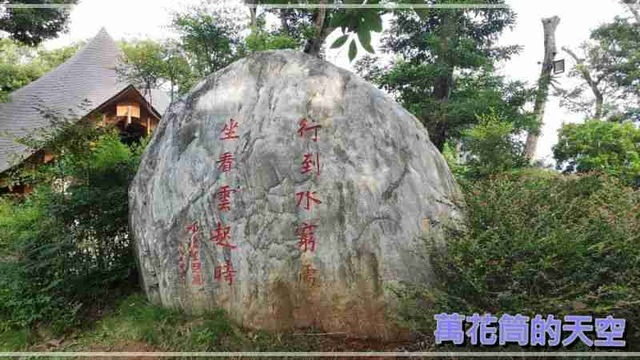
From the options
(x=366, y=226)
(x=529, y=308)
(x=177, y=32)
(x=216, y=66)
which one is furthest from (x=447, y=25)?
(x=529, y=308)

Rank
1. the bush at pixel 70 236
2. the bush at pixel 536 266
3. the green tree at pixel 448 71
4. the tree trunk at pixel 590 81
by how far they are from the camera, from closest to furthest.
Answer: the bush at pixel 536 266 < the bush at pixel 70 236 < the green tree at pixel 448 71 < the tree trunk at pixel 590 81

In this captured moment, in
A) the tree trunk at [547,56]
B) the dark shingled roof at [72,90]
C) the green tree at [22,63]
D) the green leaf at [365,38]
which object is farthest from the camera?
the green tree at [22,63]

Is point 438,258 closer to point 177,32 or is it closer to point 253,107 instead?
point 253,107

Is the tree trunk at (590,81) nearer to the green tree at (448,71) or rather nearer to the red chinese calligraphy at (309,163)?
the green tree at (448,71)

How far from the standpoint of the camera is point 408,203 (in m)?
3.22

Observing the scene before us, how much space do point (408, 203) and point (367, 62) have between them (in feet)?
22.9

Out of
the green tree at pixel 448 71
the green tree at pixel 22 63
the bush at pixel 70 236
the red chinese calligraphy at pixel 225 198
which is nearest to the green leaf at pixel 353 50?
the red chinese calligraphy at pixel 225 198

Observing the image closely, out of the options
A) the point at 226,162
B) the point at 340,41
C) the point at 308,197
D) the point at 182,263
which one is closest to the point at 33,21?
the point at 226,162
